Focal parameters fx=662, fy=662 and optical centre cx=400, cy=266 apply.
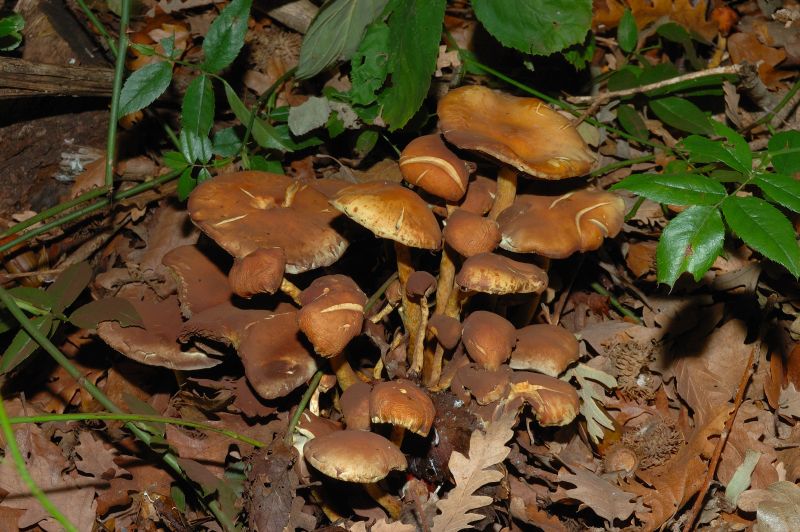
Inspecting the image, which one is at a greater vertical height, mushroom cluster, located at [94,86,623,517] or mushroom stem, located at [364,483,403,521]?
mushroom cluster, located at [94,86,623,517]

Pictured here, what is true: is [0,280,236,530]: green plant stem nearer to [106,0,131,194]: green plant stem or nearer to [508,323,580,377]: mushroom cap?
[106,0,131,194]: green plant stem

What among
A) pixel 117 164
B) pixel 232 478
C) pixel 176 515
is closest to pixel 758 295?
pixel 232 478

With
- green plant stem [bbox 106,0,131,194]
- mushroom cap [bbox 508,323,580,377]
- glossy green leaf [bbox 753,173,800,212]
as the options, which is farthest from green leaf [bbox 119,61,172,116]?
glossy green leaf [bbox 753,173,800,212]

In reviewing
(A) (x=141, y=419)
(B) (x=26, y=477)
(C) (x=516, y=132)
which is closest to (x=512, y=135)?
(C) (x=516, y=132)

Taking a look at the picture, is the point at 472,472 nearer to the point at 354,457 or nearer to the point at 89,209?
the point at 354,457

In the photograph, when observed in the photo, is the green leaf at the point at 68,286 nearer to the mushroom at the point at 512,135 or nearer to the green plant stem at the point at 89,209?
the green plant stem at the point at 89,209

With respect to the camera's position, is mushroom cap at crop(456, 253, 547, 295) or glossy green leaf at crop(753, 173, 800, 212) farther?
mushroom cap at crop(456, 253, 547, 295)

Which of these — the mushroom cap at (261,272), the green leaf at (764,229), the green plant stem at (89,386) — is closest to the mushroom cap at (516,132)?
the green leaf at (764,229)
